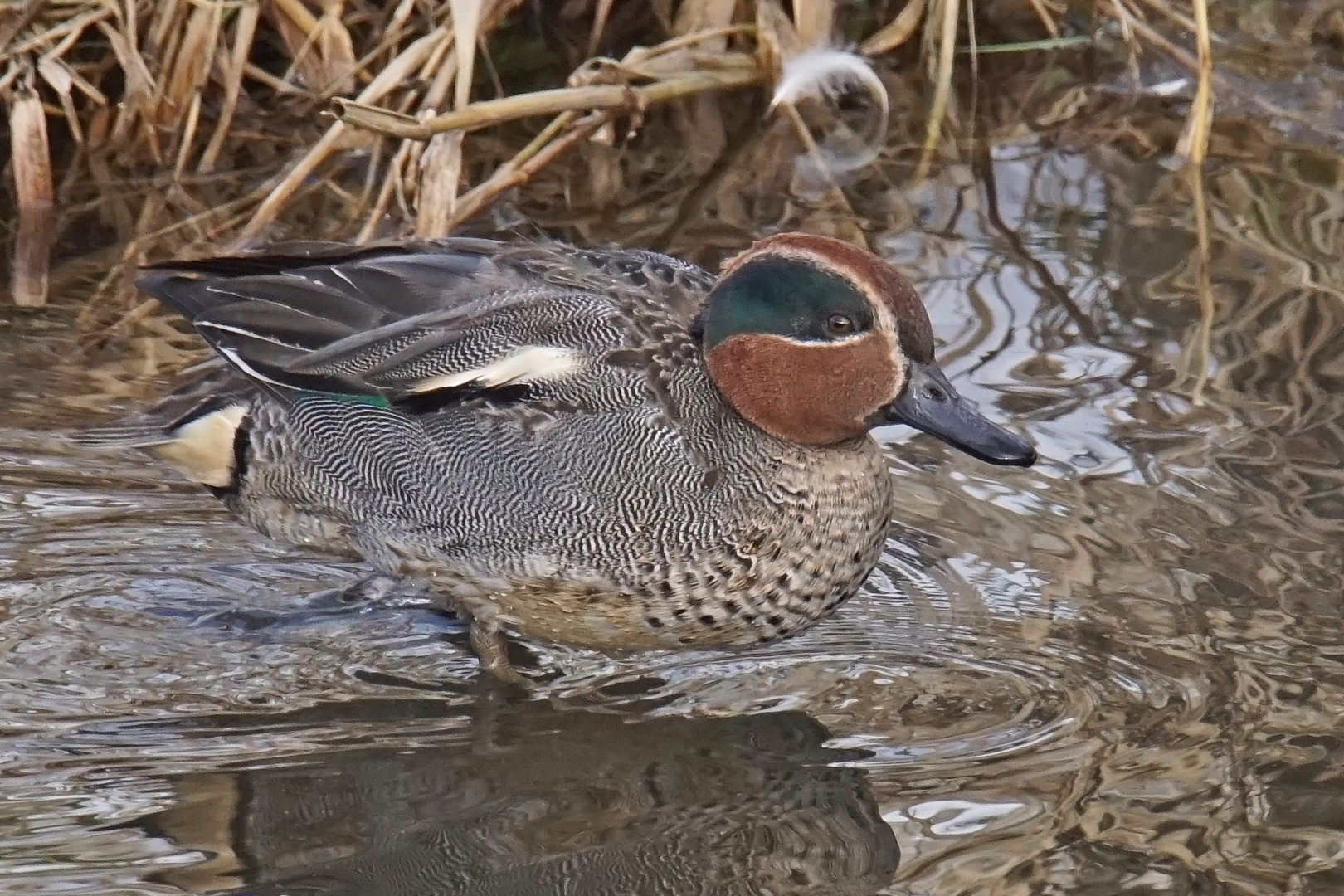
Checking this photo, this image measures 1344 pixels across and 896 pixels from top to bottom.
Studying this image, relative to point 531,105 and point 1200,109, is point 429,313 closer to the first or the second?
point 531,105

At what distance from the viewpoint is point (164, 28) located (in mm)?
5711

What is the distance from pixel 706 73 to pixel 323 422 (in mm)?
2408

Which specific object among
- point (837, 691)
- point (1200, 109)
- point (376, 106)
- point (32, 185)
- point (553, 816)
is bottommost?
point (553, 816)

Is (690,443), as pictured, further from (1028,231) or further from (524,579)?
(1028,231)

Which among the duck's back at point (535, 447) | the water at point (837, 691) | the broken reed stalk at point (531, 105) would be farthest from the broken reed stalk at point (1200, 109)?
the duck's back at point (535, 447)

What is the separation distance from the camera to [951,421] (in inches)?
143

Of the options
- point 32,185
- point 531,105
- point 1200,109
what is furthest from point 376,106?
point 1200,109

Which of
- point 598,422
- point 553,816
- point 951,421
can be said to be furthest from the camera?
point 598,422

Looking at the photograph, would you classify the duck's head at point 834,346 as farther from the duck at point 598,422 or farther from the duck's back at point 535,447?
the duck's back at point 535,447

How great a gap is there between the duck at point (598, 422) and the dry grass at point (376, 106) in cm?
109

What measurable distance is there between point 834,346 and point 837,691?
27.4 inches

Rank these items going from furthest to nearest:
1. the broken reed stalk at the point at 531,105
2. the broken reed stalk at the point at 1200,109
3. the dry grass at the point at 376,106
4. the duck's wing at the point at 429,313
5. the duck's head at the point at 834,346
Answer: the broken reed stalk at the point at 1200,109, the dry grass at the point at 376,106, the broken reed stalk at the point at 531,105, the duck's wing at the point at 429,313, the duck's head at the point at 834,346

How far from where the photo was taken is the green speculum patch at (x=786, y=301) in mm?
3617

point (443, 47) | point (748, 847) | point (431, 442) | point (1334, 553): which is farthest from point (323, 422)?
point (1334, 553)
